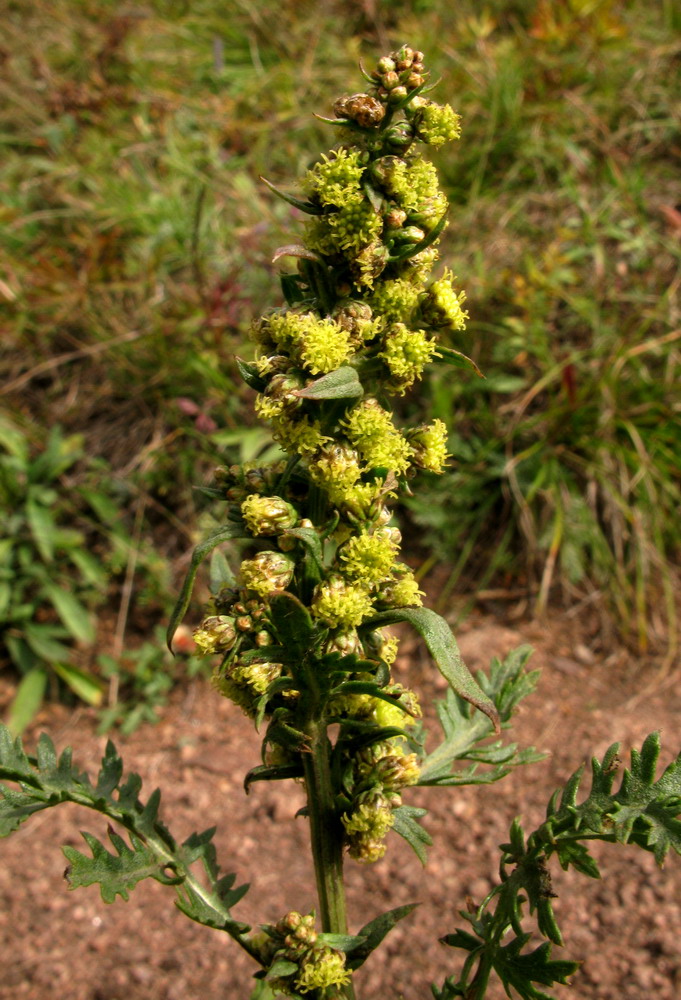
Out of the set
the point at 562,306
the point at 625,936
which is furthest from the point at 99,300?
the point at 625,936

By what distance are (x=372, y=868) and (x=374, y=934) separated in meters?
1.39

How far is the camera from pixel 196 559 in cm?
121

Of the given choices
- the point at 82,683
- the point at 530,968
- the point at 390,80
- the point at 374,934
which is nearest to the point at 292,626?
the point at 374,934

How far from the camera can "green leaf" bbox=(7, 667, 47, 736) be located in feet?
11.6

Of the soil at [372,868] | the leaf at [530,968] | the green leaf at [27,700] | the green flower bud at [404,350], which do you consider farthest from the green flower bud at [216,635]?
the green leaf at [27,700]

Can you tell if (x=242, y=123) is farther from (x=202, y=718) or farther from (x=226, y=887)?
(x=226, y=887)

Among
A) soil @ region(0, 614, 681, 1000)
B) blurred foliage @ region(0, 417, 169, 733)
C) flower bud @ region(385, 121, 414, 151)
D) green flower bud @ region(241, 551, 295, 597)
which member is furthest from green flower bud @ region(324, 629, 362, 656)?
blurred foliage @ region(0, 417, 169, 733)

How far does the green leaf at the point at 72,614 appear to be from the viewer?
3.65 metres

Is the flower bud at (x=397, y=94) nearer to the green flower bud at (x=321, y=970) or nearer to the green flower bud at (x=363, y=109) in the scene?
the green flower bud at (x=363, y=109)

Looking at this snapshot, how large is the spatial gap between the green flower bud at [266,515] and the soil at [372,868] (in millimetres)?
1701

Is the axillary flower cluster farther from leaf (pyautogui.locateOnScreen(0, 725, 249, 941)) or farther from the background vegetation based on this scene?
the background vegetation

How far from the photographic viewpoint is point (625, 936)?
2.34 m

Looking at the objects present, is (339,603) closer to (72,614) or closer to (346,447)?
(346,447)

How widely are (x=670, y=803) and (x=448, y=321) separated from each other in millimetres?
815
